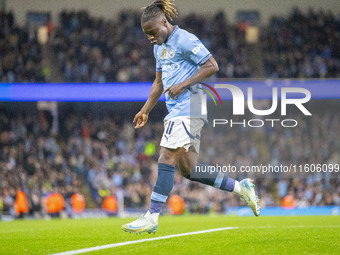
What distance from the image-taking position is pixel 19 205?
60.4ft

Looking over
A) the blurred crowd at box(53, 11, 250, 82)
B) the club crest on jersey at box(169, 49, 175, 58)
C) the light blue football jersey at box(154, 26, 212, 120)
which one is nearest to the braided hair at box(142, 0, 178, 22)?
the light blue football jersey at box(154, 26, 212, 120)

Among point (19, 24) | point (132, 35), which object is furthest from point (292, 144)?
point (19, 24)

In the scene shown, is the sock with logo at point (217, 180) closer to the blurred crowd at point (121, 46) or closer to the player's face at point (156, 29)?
the player's face at point (156, 29)

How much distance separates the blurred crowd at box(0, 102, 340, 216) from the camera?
66.0 ft

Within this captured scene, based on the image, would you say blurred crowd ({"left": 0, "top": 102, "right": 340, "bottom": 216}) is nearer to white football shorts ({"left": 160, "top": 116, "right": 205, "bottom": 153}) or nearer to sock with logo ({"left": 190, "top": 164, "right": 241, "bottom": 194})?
sock with logo ({"left": 190, "top": 164, "right": 241, "bottom": 194})

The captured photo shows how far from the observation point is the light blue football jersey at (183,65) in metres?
5.21

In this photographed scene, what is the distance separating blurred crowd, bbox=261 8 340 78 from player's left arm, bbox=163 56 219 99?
17718 millimetres

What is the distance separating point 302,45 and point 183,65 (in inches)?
766

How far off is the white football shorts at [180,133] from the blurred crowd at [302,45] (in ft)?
58.4

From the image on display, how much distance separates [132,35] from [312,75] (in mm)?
7571

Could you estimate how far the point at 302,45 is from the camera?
2388cm

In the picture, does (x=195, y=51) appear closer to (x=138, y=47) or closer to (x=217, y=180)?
(x=217, y=180)

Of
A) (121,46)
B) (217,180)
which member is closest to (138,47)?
(121,46)

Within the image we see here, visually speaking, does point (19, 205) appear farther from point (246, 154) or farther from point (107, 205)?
point (246, 154)
